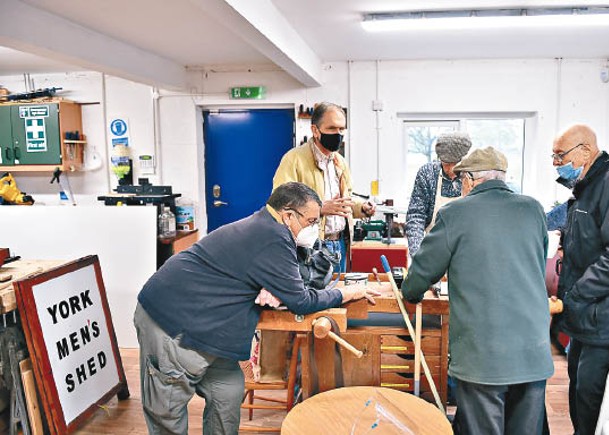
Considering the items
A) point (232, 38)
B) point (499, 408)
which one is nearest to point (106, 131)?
point (232, 38)

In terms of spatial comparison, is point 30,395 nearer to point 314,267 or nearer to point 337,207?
point 314,267

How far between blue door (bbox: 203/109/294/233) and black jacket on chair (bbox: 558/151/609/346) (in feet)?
11.9

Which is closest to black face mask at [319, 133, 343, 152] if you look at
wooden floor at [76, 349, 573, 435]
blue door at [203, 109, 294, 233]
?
wooden floor at [76, 349, 573, 435]

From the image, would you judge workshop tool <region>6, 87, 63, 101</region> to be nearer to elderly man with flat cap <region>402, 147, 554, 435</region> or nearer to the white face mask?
the white face mask

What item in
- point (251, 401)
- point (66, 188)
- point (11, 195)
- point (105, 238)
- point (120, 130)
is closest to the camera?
point (251, 401)

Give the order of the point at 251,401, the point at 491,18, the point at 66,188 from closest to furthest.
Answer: the point at 251,401 → the point at 491,18 → the point at 66,188

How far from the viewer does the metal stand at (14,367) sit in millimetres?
2525

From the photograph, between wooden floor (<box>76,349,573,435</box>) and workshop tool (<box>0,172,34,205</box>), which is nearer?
wooden floor (<box>76,349,573,435</box>)

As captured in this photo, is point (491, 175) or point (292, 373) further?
point (292, 373)

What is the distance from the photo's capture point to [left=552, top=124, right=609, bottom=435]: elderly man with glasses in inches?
81.3

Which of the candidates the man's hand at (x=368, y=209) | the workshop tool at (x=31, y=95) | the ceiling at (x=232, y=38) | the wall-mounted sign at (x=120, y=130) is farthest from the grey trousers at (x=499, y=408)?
the workshop tool at (x=31, y=95)

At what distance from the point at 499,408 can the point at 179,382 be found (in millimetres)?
1232

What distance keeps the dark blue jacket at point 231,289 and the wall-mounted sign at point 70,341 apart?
99 cm

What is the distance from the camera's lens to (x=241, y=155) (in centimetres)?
558
